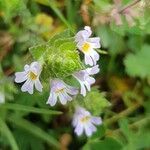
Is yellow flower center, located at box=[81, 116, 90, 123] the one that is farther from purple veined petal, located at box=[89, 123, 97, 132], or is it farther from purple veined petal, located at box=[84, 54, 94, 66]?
purple veined petal, located at box=[84, 54, 94, 66]

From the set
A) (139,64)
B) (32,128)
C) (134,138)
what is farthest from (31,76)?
(139,64)

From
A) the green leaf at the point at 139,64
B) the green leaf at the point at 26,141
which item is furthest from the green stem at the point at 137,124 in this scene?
the green leaf at the point at 26,141


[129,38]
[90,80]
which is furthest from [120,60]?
[90,80]

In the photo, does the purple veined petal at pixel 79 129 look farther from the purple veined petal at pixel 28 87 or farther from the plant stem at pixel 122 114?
the purple veined petal at pixel 28 87

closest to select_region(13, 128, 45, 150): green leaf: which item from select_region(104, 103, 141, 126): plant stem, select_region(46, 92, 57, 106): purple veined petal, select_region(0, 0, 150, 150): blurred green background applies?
select_region(0, 0, 150, 150): blurred green background

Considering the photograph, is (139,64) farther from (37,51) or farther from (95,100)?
(37,51)

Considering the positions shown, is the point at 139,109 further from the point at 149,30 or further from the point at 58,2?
the point at 58,2
